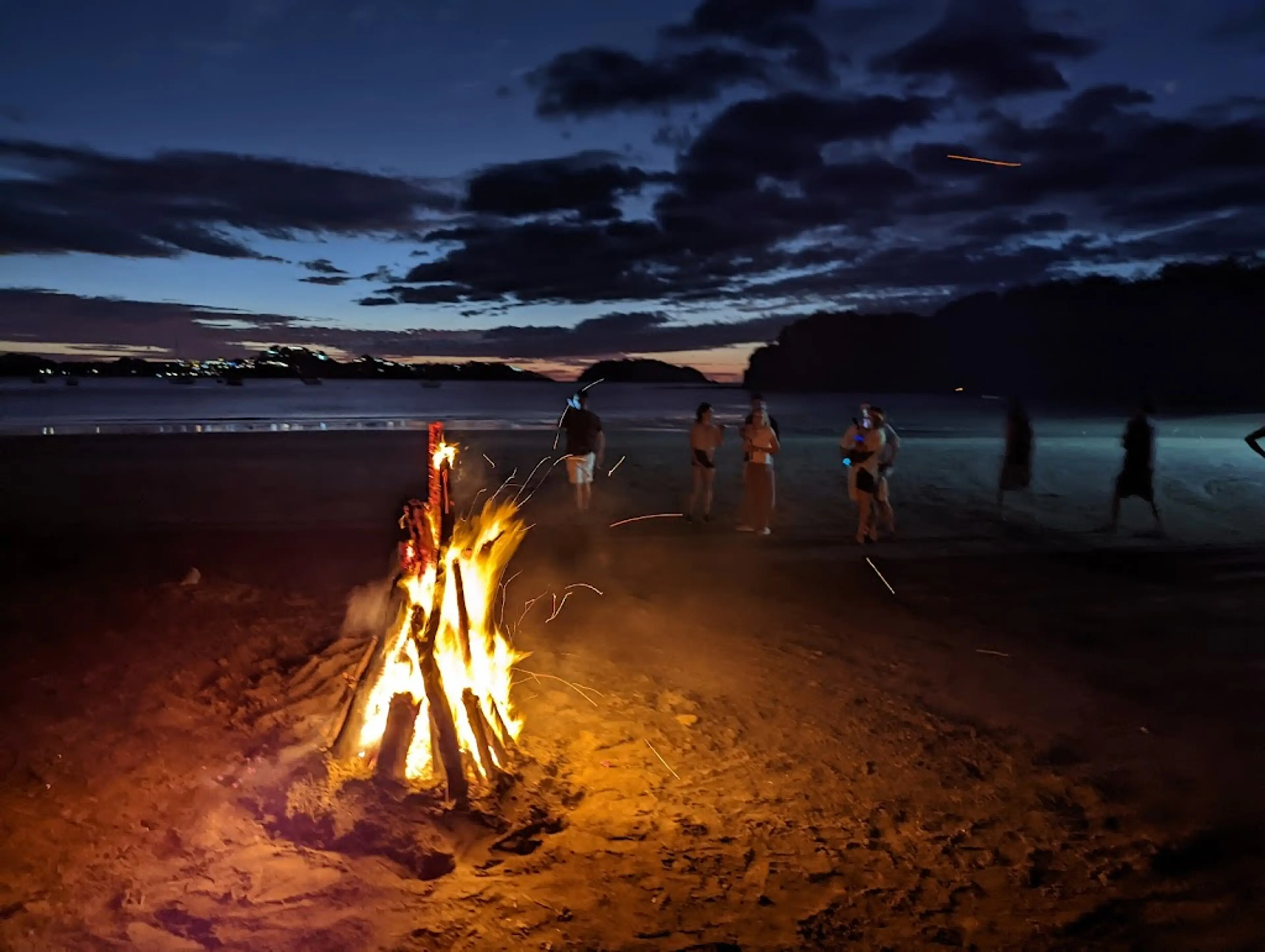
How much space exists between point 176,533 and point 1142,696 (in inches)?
420

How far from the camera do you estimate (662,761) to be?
571cm

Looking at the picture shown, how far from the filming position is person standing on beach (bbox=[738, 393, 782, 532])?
12.6 m

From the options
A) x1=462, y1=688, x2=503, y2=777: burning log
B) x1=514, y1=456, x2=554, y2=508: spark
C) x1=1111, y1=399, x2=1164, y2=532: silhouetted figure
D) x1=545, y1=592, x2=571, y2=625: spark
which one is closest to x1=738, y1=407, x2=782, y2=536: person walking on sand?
x1=514, y1=456, x2=554, y2=508: spark

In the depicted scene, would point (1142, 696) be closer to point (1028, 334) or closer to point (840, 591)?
point (840, 591)

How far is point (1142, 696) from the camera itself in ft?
22.6

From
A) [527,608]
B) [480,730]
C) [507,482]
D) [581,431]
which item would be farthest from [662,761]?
[507,482]

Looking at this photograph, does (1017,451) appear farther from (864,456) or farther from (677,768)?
(677,768)

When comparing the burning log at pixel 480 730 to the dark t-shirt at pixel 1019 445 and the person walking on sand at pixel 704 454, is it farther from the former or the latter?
the dark t-shirt at pixel 1019 445

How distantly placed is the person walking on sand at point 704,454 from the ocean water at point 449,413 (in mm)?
19189

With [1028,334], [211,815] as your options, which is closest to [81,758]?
[211,815]

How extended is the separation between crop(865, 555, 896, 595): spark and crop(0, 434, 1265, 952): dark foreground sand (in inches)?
7.7

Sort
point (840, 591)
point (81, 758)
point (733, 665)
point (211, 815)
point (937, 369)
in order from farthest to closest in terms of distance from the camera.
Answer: point (937, 369) < point (840, 591) < point (733, 665) < point (81, 758) < point (211, 815)

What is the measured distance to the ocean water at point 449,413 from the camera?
34.8 metres

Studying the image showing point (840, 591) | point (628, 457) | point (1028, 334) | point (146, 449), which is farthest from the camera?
point (1028, 334)
